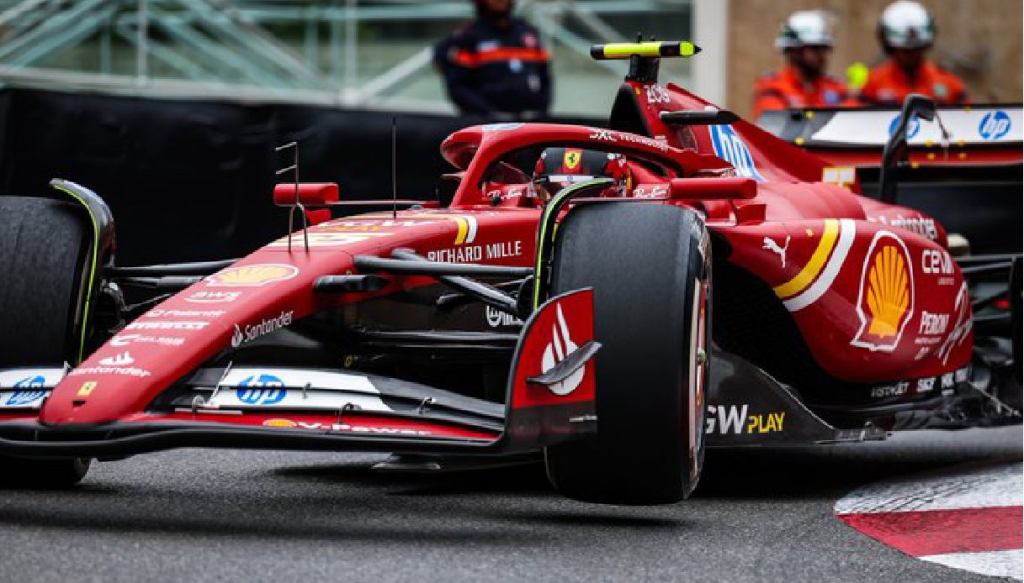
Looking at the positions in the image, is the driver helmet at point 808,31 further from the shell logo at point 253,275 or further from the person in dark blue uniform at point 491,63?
the shell logo at point 253,275

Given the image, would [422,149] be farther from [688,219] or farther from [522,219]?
[688,219]

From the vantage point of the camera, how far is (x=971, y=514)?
6.45 meters

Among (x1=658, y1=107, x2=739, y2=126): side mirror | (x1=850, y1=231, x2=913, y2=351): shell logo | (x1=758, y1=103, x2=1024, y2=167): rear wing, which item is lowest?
(x1=850, y1=231, x2=913, y2=351): shell logo

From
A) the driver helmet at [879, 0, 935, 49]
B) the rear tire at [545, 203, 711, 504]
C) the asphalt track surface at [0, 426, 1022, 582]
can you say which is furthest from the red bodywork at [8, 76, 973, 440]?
the driver helmet at [879, 0, 935, 49]

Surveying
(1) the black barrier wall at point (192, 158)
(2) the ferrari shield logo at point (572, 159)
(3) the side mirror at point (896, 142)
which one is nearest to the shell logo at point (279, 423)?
(2) the ferrari shield logo at point (572, 159)

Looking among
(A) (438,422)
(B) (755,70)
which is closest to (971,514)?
(A) (438,422)

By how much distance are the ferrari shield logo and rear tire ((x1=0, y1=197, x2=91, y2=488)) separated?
1.69 meters

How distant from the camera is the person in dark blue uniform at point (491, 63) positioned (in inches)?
501

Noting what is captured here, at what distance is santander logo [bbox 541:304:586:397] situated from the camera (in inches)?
210

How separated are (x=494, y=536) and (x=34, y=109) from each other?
474 centimetres

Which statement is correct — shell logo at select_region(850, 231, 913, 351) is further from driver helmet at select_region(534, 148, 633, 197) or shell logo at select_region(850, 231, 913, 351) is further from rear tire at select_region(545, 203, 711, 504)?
rear tire at select_region(545, 203, 711, 504)

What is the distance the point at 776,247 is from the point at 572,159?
0.78 m

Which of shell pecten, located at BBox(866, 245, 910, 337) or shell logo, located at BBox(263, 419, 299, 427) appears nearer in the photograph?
shell logo, located at BBox(263, 419, 299, 427)

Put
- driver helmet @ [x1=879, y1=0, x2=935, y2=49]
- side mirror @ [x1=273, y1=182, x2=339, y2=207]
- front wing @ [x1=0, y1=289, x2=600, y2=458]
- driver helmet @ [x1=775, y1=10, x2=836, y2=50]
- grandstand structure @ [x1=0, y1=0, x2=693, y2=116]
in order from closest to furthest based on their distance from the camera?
front wing @ [x1=0, y1=289, x2=600, y2=458] < side mirror @ [x1=273, y1=182, x2=339, y2=207] < driver helmet @ [x1=879, y1=0, x2=935, y2=49] < driver helmet @ [x1=775, y1=10, x2=836, y2=50] < grandstand structure @ [x1=0, y1=0, x2=693, y2=116]
